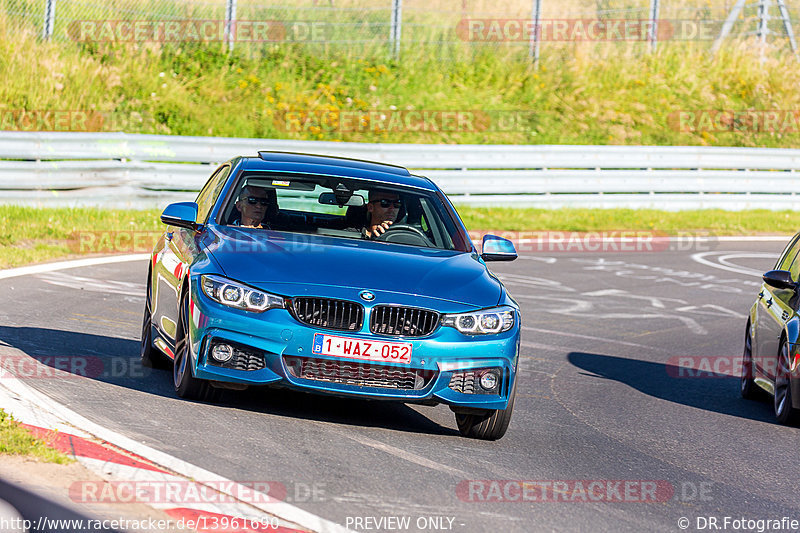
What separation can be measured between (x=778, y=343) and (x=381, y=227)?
3.22 m

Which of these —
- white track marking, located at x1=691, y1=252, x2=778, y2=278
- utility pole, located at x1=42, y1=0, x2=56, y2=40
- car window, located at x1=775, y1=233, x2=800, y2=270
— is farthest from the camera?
utility pole, located at x1=42, y1=0, x2=56, y2=40

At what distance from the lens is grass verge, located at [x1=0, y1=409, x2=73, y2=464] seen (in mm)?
5840

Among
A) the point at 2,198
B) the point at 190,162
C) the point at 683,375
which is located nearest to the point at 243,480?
the point at 683,375

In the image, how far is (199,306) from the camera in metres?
7.35

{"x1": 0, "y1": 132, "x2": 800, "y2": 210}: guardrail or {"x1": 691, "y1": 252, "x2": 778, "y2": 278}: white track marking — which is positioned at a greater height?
{"x1": 0, "y1": 132, "x2": 800, "y2": 210}: guardrail

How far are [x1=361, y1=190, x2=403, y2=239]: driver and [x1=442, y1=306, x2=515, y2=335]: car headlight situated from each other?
56.5 inches

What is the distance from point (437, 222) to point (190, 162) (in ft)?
38.0

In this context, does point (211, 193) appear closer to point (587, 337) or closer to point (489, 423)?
point (489, 423)

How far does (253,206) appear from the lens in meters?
8.64

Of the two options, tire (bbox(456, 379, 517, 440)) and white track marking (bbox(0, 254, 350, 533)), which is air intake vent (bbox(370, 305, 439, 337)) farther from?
white track marking (bbox(0, 254, 350, 533))

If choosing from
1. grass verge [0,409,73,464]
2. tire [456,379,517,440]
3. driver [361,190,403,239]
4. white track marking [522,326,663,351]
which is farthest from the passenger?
white track marking [522,326,663,351]

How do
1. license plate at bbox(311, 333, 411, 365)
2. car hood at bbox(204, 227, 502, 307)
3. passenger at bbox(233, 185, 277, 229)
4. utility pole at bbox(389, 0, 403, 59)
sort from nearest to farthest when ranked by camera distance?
license plate at bbox(311, 333, 411, 365) → car hood at bbox(204, 227, 502, 307) → passenger at bbox(233, 185, 277, 229) → utility pole at bbox(389, 0, 403, 59)

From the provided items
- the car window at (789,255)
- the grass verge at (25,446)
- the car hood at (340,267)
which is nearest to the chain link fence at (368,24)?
the car window at (789,255)

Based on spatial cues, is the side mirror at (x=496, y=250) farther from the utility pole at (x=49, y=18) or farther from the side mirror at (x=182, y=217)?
the utility pole at (x=49, y=18)
